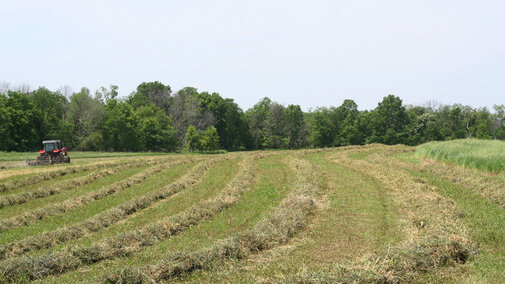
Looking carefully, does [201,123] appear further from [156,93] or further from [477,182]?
[477,182]

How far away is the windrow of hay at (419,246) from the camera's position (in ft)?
26.2

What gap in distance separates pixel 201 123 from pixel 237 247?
82569mm

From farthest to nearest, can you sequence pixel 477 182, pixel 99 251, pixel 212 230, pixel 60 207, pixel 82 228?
1. pixel 477 182
2. pixel 60 207
3. pixel 82 228
4. pixel 212 230
5. pixel 99 251

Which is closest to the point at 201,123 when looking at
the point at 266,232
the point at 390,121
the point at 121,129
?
the point at 121,129

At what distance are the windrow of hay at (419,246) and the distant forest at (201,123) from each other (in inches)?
2606

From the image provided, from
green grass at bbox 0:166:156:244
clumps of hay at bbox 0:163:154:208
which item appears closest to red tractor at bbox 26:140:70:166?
clumps of hay at bbox 0:163:154:208

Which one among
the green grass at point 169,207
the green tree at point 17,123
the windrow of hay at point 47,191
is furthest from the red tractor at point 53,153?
the green tree at point 17,123

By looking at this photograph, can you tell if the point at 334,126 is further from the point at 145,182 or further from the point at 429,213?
the point at 429,213

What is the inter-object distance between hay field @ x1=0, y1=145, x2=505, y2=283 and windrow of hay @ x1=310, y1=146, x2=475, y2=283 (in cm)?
3

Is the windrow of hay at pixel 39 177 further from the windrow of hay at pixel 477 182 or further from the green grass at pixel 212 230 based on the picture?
the windrow of hay at pixel 477 182

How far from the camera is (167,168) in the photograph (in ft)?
107

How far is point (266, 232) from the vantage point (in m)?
11.7

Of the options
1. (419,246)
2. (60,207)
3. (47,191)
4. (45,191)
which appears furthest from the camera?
(47,191)

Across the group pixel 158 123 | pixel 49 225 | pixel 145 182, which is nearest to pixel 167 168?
pixel 145 182
